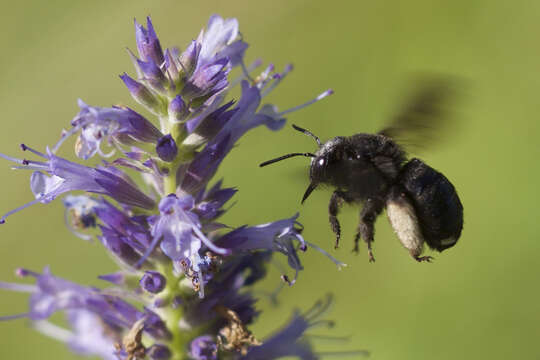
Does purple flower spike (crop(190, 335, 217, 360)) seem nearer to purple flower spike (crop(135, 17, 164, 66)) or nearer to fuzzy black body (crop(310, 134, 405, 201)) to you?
fuzzy black body (crop(310, 134, 405, 201))

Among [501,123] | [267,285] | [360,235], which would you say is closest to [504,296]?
[501,123]

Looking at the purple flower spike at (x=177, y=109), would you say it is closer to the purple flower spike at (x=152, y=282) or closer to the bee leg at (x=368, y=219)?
the purple flower spike at (x=152, y=282)

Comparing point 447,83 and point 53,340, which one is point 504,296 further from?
point 53,340

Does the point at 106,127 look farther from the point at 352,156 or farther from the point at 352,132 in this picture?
the point at 352,132

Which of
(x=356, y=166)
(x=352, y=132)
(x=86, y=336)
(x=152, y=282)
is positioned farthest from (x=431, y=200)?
(x=352, y=132)

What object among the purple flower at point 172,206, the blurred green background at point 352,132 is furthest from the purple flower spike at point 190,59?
the blurred green background at point 352,132
